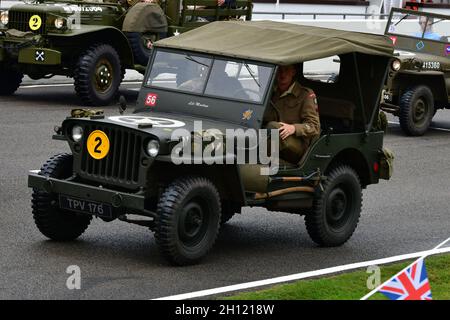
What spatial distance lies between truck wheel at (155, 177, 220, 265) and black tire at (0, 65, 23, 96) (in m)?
11.5

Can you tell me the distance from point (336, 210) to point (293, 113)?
0.95 meters

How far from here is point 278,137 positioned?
10.2 m

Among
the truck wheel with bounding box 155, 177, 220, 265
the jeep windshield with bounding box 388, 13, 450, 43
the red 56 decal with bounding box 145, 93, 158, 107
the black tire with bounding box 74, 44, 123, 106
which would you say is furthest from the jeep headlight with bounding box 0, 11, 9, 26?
the truck wheel with bounding box 155, 177, 220, 265

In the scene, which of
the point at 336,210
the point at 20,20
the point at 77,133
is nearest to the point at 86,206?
the point at 77,133

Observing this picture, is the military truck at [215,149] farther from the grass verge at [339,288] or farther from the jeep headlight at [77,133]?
the grass verge at [339,288]

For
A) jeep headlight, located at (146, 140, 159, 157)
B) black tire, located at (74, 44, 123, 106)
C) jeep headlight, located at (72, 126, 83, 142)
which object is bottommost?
black tire, located at (74, 44, 123, 106)

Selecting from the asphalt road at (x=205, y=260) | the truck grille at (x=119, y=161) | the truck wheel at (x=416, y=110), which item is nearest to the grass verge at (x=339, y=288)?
the asphalt road at (x=205, y=260)

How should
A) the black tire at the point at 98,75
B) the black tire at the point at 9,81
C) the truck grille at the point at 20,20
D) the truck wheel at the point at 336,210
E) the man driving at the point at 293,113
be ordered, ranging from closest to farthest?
the man driving at the point at 293,113
the truck wheel at the point at 336,210
the black tire at the point at 98,75
the truck grille at the point at 20,20
the black tire at the point at 9,81

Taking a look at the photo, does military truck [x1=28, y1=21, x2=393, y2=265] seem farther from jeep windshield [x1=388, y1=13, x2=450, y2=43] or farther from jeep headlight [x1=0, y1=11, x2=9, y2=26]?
jeep headlight [x1=0, y1=11, x2=9, y2=26]

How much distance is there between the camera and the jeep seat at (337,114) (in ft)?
37.0

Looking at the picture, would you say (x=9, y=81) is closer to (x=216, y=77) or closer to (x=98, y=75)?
(x=98, y=75)

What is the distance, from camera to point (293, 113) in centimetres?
1054

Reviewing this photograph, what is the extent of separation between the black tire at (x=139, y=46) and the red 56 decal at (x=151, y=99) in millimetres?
9691

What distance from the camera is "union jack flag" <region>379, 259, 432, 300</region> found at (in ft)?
23.2
